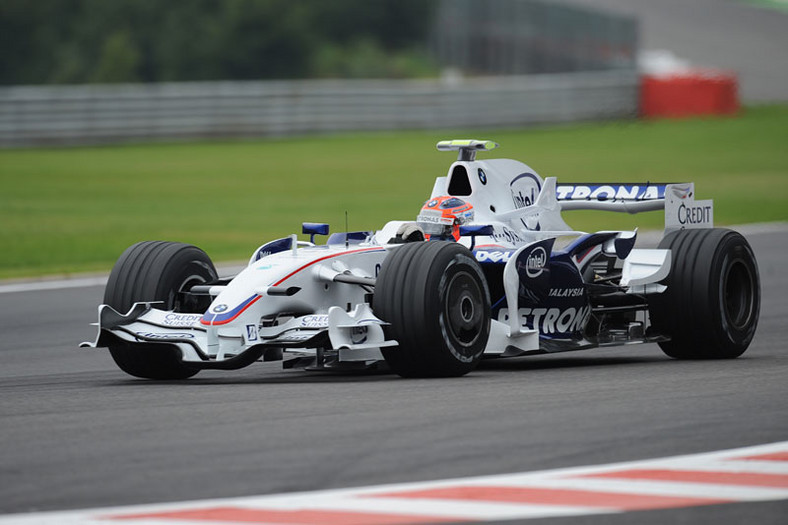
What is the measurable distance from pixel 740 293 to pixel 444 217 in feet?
7.63

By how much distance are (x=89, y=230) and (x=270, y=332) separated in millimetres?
15460

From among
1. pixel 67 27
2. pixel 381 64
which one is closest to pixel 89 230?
pixel 381 64

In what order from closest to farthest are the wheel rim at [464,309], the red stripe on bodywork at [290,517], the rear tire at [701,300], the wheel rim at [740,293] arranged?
1. the red stripe on bodywork at [290,517]
2. the wheel rim at [464,309]
3. the rear tire at [701,300]
4. the wheel rim at [740,293]

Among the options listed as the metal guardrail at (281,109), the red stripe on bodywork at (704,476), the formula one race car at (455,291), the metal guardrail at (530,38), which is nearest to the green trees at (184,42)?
the metal guardrail at (530,38)

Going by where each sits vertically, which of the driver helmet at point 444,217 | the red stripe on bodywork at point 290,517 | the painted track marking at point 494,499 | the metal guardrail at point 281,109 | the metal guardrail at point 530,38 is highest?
the metal guardrail at point 530,38

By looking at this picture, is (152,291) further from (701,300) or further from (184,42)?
(184,42)

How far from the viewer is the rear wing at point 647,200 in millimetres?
11062

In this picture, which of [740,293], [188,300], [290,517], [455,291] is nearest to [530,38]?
[740,293]

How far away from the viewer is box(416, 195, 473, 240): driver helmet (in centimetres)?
1046

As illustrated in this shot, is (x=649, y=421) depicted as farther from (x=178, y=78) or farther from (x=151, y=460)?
(x=178, y=78)

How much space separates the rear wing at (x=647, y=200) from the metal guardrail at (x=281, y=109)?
2558cm

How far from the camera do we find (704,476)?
615 cm

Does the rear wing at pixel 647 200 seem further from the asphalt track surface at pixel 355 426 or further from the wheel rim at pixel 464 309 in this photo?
the wheel rim at pixel 464 309

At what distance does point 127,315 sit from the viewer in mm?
9328
